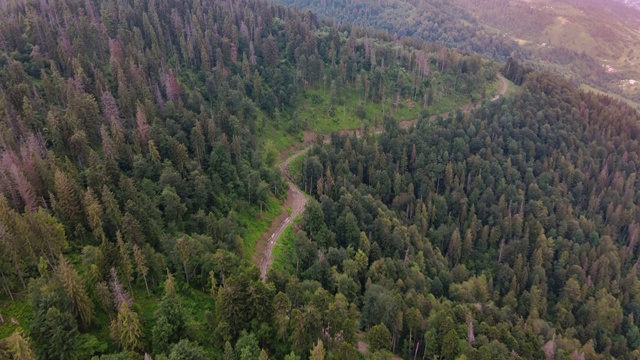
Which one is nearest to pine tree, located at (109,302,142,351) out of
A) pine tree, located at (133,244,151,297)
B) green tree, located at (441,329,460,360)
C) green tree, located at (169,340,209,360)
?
green tree, located at (169,340,209,360)

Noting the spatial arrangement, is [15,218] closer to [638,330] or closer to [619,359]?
[619,359]

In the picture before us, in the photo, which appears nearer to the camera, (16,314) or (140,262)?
(16,314)

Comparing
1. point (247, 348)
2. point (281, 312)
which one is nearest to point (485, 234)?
point (281, 312)

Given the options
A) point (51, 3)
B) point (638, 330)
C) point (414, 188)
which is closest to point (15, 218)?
point (414, 188)

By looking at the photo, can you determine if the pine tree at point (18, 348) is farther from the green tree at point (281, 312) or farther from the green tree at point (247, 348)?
the green tree at point (281, 312)

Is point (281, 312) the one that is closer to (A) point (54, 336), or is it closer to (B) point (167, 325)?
(B) point (167, 325)

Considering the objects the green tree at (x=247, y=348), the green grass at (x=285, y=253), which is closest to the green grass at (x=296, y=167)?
the green grass at (x=285, y=253)
